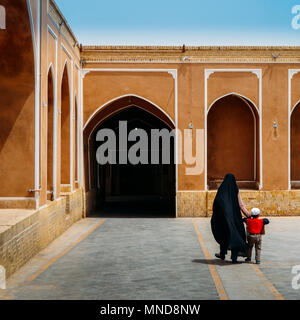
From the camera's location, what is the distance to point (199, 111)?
1923cm

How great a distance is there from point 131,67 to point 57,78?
190 inches

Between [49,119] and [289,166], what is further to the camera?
[289,166]

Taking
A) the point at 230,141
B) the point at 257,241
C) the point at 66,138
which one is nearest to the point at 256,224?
the point at 257,241

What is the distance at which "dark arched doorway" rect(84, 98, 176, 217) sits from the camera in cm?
2127

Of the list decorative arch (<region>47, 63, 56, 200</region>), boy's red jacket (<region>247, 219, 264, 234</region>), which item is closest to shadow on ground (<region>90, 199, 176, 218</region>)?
decorative arch (<region>47, 63, 56, 200</region>)

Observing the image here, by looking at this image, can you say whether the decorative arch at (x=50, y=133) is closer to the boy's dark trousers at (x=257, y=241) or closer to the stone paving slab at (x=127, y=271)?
the stone paving slab at (x=127, y=271)

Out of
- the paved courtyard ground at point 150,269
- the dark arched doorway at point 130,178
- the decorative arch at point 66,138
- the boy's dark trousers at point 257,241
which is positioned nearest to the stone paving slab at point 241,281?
the paved courtyard ground at point 150,269

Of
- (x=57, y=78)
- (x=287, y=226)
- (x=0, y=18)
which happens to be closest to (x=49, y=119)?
(x=57, y=78)

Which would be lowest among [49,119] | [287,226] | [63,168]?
[287,226]

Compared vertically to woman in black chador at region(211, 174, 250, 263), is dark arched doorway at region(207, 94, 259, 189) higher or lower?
higher

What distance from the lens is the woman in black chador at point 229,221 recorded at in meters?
10.2

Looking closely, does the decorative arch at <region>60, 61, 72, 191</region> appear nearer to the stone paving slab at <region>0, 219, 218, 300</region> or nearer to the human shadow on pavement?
the stone paving slab at <region>0, 219, 218, 300</region>

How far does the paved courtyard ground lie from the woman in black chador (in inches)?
13.4

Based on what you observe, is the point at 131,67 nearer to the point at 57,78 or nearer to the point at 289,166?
the point at 57,78
